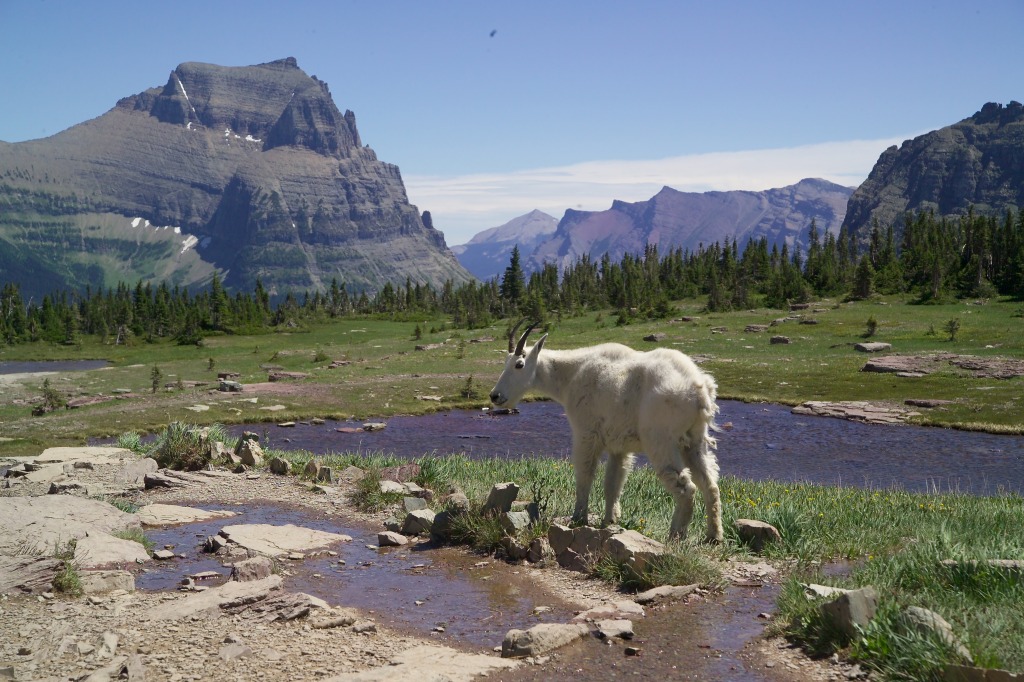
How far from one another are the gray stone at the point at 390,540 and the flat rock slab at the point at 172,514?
378 centimetres

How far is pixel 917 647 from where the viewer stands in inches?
259

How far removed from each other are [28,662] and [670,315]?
263 feet

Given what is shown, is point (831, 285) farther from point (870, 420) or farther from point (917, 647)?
point (917, 647)

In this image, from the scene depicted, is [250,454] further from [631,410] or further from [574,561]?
[631,410]

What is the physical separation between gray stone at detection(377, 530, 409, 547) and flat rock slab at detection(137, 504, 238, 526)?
378 centimetres

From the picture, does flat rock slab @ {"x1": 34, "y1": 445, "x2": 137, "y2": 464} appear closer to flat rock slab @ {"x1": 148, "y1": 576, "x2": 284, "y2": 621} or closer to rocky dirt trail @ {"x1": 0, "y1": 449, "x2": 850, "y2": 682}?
rocky dirt trail @ {"x1": 0, "y1": 449, "x2": 850, "y2": 682}

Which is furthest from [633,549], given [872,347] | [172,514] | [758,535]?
[872,347]

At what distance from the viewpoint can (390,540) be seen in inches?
520

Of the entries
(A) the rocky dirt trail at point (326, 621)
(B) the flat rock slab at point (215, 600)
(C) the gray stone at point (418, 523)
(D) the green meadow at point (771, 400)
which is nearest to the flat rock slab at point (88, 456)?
(D) the green meadow at point (771, 400)

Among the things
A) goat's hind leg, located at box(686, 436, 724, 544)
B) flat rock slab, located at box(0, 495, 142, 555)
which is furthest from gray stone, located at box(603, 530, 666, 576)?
flat rock slab, located at box(0, 495, 142, 555)

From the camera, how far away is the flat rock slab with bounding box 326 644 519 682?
24.2ft

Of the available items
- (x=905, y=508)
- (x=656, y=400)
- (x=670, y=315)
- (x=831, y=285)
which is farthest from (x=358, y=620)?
(x=831, y=285)

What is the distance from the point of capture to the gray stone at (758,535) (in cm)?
1135

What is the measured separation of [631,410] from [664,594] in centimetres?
302
